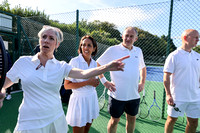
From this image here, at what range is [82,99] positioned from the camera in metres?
2.02

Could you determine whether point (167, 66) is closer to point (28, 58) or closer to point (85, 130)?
point (85, 130)

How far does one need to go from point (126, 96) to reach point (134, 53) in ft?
2.31

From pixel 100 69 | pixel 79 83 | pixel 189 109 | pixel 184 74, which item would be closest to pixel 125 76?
pixel 79 83

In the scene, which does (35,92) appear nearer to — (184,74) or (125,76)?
(125,76)

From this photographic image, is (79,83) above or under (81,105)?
above

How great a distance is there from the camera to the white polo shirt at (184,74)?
233cm

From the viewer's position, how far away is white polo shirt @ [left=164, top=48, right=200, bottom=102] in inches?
91.8

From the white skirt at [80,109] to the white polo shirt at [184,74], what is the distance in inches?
51.5

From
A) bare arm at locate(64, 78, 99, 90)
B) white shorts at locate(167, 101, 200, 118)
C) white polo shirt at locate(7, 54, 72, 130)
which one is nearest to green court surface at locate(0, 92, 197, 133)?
white shorts at locate(167, 101, 200, 118)

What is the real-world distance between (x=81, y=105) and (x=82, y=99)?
0.08 metres

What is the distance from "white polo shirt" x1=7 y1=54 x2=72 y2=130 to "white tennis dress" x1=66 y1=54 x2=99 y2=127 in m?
0.57

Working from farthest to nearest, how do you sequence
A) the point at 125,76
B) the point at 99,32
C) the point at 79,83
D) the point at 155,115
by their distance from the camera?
the point at 99,32
the point at 155,115
the point at 125,76
the point at 79,83

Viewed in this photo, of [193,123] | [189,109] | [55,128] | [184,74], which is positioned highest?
[184,74]

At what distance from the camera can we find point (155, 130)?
3.25 m
